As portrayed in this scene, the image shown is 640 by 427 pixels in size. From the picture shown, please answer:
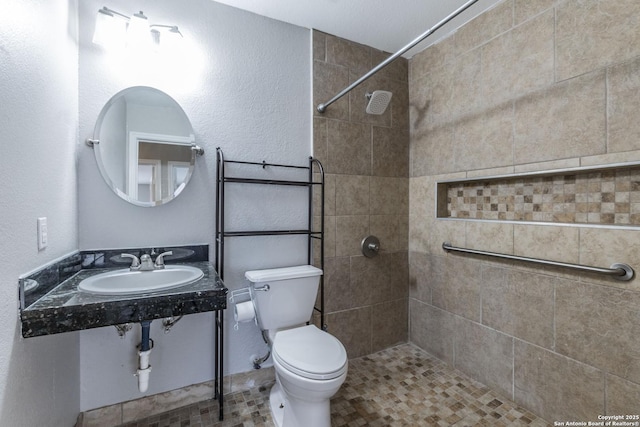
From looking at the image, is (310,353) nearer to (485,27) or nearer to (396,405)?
(396,405)

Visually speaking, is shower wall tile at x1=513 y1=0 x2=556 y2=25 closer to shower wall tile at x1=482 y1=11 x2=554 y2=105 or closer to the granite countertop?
shower wall tile at x1=482 y1=11 x2=554 y2=105

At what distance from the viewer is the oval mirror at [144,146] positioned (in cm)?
153

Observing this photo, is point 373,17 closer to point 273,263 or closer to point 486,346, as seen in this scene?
point 273,263

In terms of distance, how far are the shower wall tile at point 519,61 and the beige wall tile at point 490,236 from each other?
0.77 metres

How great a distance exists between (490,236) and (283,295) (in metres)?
1.33

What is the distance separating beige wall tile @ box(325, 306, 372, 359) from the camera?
211 centimetres

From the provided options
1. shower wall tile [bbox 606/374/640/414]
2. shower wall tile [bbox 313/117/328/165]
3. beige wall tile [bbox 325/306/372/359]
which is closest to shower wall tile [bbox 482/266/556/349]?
shower wall tile [bbox 606/374/640/414]

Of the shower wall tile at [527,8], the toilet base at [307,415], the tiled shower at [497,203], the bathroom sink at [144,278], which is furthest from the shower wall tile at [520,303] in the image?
the bathroom sink at [144,278]

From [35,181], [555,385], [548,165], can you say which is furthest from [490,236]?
[35,181]

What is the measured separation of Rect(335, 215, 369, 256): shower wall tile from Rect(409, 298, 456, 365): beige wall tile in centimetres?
71

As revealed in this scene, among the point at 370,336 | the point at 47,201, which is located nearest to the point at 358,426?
the point at 370,336

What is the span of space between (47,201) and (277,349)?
46.4 inches

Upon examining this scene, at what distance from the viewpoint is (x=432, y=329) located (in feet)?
7.29

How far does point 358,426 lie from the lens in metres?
1.54
